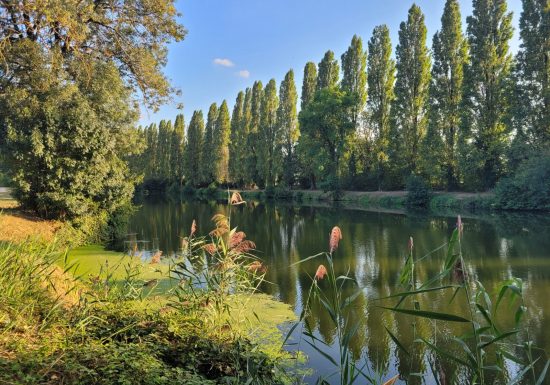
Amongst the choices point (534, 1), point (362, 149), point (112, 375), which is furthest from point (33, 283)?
point (362, 149)

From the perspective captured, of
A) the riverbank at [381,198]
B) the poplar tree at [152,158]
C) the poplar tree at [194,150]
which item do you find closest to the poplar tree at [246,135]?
the riverbank at [381,198]

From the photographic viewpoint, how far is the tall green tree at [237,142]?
168 ft

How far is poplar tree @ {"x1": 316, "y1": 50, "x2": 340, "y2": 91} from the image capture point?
42.2 meters

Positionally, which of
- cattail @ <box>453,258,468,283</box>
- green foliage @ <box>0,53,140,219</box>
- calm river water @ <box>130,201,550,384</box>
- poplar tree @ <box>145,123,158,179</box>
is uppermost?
poplar tree @ <box>145,123,158,179</box>

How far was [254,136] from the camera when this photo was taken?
4959 centimetres

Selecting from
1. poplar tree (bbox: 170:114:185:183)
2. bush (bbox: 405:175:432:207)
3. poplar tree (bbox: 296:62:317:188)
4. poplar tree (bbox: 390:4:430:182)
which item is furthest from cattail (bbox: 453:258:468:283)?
poplar tree (bbox: 170:114:185:183)

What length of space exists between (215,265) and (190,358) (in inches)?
42.4

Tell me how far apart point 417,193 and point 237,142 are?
28.7 meters

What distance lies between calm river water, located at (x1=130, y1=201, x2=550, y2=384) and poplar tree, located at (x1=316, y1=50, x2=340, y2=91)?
2448 centimetres

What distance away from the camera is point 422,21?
3369 centimetres

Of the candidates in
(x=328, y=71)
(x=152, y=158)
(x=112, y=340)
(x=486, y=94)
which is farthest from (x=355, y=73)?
(x=152, y=158)

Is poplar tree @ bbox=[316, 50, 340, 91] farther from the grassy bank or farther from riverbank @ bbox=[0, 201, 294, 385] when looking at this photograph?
riverbank @ bbox=[0, 201, 294, 385]

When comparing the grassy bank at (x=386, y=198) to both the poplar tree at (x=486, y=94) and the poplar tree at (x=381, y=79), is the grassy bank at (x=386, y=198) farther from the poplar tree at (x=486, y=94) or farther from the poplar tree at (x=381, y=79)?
the poplar tree at (x=381, y=79)

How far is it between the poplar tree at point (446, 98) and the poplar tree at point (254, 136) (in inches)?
873
